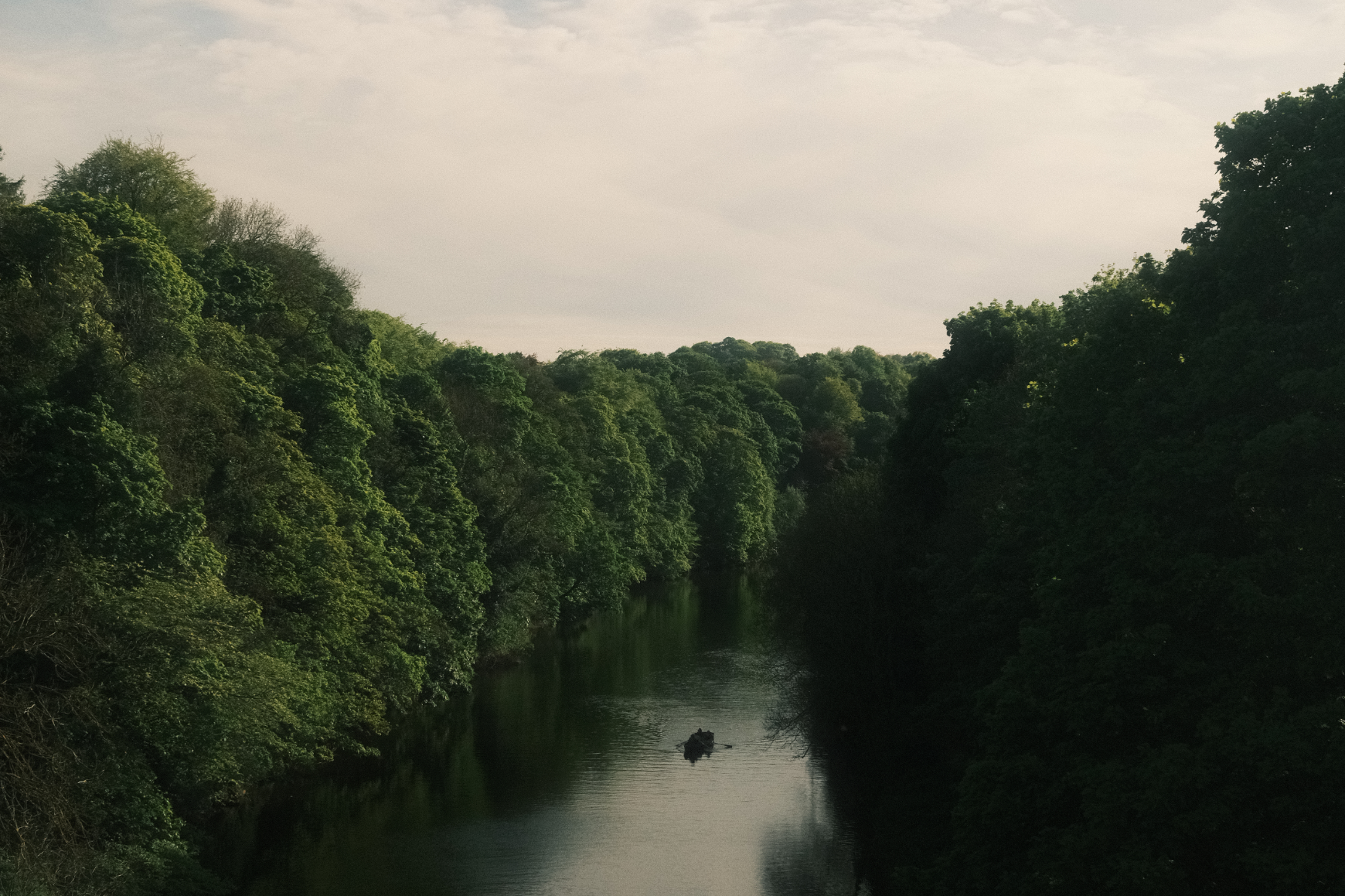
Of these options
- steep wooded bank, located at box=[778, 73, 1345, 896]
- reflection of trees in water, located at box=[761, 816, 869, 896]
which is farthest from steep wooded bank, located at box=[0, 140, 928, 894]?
steep wooded bank, located at box=[778, 73, 1345, 896]

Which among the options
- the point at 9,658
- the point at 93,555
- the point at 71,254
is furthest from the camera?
the point at 71,254

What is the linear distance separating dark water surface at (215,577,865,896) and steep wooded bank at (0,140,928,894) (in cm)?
201

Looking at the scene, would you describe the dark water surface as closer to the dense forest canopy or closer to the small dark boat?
the small dark boat

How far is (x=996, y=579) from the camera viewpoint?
2600 cm

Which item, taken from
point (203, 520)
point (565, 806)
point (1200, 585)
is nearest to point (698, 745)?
point (565, 806)

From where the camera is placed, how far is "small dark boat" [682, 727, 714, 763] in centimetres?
4003

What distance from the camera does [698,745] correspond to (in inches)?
1587

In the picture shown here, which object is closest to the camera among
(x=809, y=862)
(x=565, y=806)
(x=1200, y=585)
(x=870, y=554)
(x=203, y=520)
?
(x=1200, y=585)

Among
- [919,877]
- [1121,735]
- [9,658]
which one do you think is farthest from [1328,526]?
[9,658]

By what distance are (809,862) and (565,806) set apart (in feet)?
26.1

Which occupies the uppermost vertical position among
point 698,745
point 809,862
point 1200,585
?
point 1200,585

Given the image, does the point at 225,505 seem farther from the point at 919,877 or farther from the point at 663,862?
the point at 919,877

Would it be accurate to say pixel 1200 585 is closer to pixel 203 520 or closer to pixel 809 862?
pixel 809 862

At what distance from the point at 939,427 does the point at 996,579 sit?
9212 millimetres
